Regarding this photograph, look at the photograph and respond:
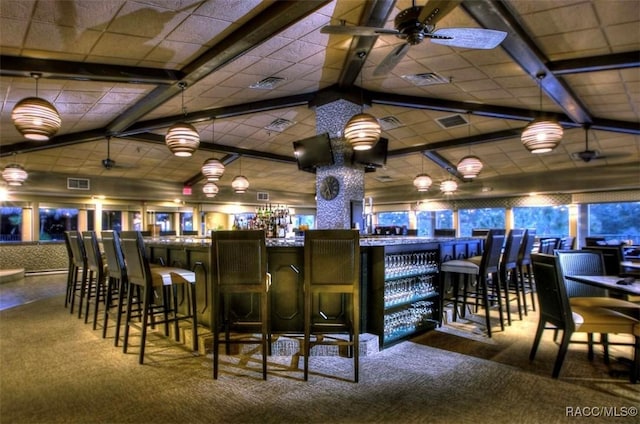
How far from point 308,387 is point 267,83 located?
434 centimetres

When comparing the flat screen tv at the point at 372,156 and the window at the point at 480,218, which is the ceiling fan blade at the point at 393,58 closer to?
the flat screen tv at the point at 372,156

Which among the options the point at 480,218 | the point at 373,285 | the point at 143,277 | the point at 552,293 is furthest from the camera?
the point at 480,218

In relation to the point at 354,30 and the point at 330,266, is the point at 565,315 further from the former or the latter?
the point at 354,30

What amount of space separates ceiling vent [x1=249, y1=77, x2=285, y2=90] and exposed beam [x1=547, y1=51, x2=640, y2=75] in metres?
3.72

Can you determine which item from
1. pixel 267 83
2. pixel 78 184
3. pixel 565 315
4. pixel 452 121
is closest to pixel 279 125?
pixel 267 83

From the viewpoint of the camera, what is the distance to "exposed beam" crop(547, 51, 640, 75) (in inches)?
152

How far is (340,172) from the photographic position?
5.77m

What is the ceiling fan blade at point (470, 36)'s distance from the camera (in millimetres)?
2732

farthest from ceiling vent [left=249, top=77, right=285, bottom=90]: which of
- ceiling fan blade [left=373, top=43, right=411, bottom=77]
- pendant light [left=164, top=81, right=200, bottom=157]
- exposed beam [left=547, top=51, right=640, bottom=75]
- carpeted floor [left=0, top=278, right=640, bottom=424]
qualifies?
carpeted floor [left=0, top=278, right=640, bottom=424]

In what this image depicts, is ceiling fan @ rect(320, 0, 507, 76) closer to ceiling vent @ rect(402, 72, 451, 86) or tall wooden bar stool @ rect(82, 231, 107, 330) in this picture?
ceiling vent @ rect(402, 72, 451, 86)

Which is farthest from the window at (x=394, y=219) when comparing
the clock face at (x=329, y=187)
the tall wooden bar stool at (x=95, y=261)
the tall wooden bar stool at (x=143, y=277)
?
the tall wooden bar stool at (x=143, y=277)

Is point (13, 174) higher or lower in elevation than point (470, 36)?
lower

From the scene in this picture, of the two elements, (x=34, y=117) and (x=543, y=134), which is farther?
(x=543, y=134)

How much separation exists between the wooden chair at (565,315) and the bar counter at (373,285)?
1.23 m
